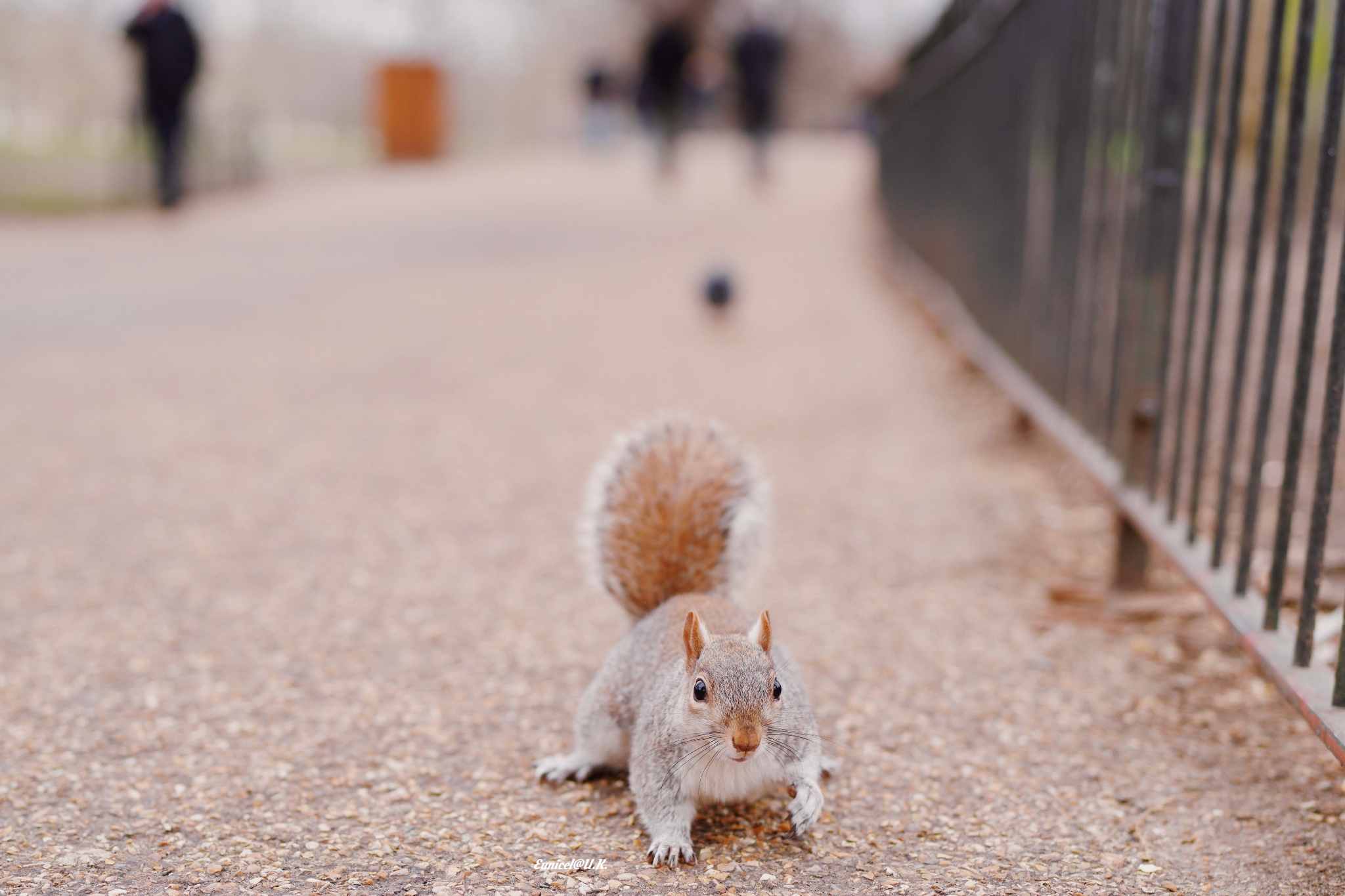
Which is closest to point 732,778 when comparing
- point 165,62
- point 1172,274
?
point 1172,274

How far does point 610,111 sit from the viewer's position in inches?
864

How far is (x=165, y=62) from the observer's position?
12.1 metres

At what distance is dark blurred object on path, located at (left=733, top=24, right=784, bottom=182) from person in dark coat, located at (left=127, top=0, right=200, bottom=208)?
22.8 feet

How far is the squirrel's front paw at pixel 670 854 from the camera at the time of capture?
2242 mm

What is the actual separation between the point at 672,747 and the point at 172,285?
8352mm

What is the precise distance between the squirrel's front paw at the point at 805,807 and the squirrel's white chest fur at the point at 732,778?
0.14ft

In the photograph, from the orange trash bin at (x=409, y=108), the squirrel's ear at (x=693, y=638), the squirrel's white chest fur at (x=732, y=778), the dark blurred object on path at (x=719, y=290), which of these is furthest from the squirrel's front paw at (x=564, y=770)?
the orange trash bin at (x=409, y=108)

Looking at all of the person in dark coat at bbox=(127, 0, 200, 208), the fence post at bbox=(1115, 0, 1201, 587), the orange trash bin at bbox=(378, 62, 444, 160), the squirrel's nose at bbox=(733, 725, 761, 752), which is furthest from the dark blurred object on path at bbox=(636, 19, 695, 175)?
the squirrel's nose at bbox=(733, 725, 761, 752)

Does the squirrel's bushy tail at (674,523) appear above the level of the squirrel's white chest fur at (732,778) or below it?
above

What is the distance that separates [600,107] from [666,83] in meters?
5.91

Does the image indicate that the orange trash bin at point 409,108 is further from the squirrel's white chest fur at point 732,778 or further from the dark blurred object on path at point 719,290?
the squirrel's white chest fur at point 732,778

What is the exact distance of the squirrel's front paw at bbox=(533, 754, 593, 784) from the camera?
101 inches

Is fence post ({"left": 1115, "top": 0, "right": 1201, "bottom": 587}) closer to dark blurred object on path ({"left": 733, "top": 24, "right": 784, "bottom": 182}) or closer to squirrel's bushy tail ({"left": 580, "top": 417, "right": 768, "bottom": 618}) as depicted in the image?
squirrel's bushy tail ({"left": 580, "top": 417, "right": 768, "bottom": 618})

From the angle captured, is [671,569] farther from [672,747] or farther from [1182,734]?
[1182,734]
